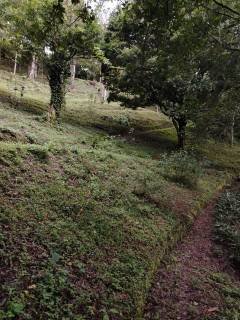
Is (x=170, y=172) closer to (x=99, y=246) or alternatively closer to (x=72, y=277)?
(x=99, y=246)

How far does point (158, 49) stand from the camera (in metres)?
12.4

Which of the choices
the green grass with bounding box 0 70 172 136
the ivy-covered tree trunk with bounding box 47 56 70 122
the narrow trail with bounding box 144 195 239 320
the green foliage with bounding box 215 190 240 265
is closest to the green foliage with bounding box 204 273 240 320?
the narrow trail with bounding box 144 195 239 320

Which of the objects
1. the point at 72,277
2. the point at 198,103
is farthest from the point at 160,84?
the point at 72,277

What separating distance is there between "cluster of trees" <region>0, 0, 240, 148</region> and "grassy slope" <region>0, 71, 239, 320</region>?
357cm

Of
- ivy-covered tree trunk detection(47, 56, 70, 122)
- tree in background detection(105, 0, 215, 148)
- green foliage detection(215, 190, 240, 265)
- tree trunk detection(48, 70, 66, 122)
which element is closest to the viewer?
tree in background detection(105, 0, 215, 148)

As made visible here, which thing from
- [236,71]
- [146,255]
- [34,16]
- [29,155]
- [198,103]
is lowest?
[146,255]

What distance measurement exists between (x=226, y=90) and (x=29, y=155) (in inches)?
398

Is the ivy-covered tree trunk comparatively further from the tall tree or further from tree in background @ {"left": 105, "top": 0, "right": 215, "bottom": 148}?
tree in background @ {"left": 105, "top": 0, "right": 215, "bottom": 148}

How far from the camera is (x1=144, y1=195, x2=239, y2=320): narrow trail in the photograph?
7.76 m

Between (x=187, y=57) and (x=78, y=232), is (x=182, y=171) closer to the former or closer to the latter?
(x=187, y=57)

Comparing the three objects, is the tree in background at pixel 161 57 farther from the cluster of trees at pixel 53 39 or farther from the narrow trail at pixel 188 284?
the narrow trail at pixel 188 284

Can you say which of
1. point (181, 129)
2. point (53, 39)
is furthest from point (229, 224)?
point (53, 39)

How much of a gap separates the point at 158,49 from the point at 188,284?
24.5 feet

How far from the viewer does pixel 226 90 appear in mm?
17141
